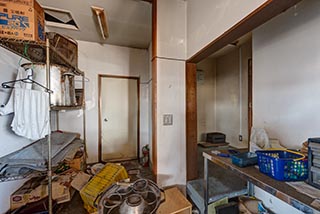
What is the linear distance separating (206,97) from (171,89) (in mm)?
2724

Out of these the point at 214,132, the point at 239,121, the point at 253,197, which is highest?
the point at 239,121

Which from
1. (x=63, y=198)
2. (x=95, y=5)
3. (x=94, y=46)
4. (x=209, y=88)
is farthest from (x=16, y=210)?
A: (x=209, y=88)

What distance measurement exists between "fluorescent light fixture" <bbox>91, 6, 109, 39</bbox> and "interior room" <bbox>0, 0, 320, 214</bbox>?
0.7 inches

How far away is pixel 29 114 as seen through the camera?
4.87ft

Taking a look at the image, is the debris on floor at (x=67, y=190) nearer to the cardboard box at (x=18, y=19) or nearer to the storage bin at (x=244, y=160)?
the storage bin at (x=244, y=160)

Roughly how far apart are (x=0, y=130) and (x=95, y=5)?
6.31 feet

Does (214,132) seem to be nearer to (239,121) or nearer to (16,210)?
(239,121)

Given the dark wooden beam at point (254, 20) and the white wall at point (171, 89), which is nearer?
the dark wooden beam at point (254, 20)

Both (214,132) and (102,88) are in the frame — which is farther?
(214,132)

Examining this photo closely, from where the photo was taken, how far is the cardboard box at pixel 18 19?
125 cm

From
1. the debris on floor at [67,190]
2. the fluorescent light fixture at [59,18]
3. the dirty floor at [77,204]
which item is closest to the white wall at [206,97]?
the dirty floor at [77,204]

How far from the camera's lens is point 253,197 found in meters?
1.85

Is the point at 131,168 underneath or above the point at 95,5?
underneath

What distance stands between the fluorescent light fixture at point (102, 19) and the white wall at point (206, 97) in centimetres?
268
